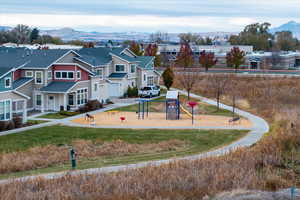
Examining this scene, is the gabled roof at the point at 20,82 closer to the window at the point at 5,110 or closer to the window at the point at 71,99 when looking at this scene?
the window at the point at 71,99

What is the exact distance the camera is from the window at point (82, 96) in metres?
43.0

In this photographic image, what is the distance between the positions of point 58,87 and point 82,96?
2629 mm

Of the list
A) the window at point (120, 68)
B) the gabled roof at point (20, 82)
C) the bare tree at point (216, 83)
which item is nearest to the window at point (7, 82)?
the gabled roof at point (20, 82)

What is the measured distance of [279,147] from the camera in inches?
860

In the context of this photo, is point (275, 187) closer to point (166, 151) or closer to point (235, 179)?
point (235, 179)

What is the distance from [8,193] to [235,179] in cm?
695

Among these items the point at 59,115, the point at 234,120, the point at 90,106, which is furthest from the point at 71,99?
the point at 234,120

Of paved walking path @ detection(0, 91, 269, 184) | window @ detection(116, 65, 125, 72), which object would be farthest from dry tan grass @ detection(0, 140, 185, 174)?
window @ detection(116, 65, 125, 72)

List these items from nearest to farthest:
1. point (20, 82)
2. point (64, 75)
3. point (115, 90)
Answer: point (20, 82)
point (64, 75)
point (115, 90)

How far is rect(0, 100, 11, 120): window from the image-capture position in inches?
1304

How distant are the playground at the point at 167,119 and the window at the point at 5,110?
5060 mm

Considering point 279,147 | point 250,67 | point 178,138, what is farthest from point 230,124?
point 250,67

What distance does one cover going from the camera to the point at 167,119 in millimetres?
37469

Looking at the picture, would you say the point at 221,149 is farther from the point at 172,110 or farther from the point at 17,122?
the point at 17,122
